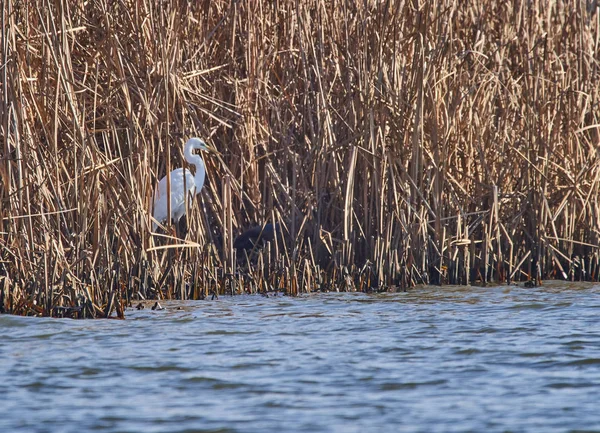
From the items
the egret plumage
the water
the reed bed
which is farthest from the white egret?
the water

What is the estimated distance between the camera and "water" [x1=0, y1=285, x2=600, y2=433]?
3875 millimetres

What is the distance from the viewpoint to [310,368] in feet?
15.3

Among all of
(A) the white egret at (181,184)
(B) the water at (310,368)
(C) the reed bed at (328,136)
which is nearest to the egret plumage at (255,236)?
(C) the reed bed at (328,136)

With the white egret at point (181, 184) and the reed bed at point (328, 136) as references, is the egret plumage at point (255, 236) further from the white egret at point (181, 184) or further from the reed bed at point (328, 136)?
the white egret at point (181, 184)

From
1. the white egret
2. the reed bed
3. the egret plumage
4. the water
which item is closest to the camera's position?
the water

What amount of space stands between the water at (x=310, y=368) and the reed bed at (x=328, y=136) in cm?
58

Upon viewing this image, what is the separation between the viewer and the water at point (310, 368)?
3.88 m

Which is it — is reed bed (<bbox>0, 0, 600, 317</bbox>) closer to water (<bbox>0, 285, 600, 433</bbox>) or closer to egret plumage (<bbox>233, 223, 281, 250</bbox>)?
egret plumage (<bbox>233, 223, 281, 250</bbox>)

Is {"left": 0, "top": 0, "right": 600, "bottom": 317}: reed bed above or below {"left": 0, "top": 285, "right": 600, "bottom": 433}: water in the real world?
above

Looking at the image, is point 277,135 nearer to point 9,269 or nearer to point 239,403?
point 9,269

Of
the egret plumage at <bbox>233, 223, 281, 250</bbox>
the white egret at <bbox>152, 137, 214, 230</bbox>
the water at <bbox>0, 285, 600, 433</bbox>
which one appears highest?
the white egret at <bbox>152, 137, 214, 230</bbox>

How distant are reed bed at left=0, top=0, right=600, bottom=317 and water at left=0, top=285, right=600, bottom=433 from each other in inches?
22.9

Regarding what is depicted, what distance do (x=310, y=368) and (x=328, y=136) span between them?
2809 mm

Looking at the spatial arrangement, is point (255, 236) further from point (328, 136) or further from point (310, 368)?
point (310, 368)
